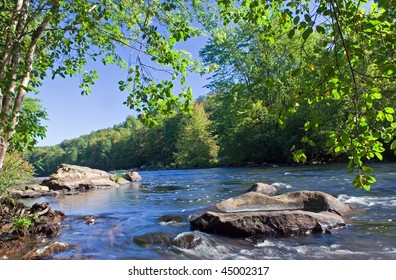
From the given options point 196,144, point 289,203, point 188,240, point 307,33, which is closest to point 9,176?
point 188,240

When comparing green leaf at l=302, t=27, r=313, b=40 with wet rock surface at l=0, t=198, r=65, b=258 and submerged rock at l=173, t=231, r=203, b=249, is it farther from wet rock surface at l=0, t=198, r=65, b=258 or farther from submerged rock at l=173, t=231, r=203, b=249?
wet rock surface at l=0, t=198, r=65, b=258

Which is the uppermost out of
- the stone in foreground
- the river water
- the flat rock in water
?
the flat rock in water

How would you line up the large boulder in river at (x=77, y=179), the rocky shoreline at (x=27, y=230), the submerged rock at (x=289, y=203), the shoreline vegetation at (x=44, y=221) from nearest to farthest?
the rocky shoreline at (x=27, y=230), the shoreline vegetation at (x=44, y=221), the submerged rock at (x=289, y=203), the large boulder in river at (x=77, y=179)

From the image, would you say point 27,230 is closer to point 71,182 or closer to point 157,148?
point 71,182

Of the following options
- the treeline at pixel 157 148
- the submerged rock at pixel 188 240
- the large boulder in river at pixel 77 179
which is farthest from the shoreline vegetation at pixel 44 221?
the large boulder in river at pixel 77 179

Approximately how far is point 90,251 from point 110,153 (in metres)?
105

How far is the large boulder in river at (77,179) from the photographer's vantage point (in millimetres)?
22781

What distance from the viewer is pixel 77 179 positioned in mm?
24391

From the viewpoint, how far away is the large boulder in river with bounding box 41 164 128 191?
2278 centimetres

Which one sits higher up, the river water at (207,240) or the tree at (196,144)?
the tree at (196,144)

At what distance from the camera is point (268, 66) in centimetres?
3938

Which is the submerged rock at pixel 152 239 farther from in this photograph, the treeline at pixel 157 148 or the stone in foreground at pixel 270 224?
the treeline at pixel 157 148

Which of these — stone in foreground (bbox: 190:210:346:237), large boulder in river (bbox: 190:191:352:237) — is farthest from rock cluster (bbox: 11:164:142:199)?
stone in foreground (bbox: 190:210:346:237)

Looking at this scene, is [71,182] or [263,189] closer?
[263,189]
